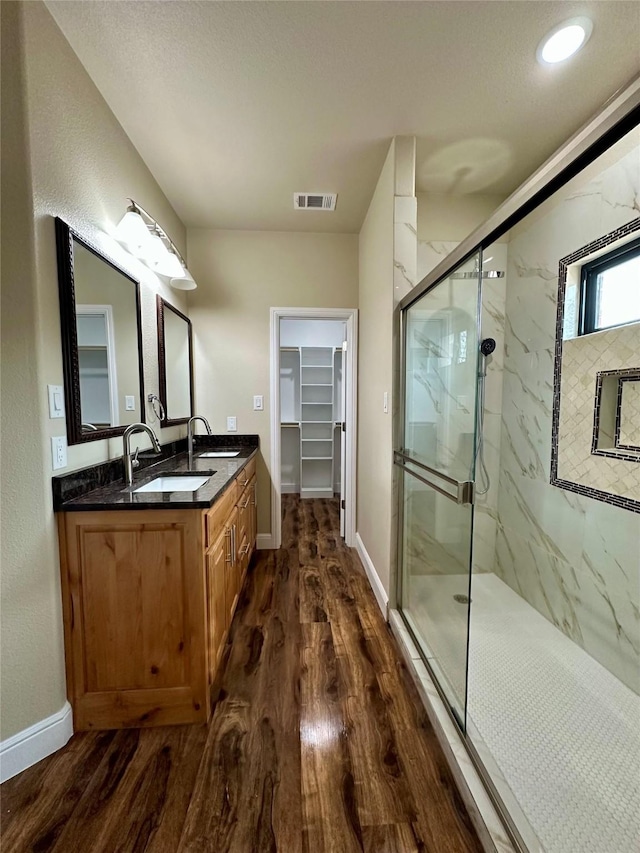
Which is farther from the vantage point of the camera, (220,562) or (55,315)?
(220,562)

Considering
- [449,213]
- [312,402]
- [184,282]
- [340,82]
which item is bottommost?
[312,402]

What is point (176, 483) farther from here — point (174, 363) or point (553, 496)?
point (553, 496)

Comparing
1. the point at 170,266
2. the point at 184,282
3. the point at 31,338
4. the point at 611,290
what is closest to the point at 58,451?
the point at 31,338

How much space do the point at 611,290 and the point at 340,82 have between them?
1650 millimetres

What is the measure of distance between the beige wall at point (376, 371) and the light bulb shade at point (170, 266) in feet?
4.28

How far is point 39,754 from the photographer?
49.1 inches

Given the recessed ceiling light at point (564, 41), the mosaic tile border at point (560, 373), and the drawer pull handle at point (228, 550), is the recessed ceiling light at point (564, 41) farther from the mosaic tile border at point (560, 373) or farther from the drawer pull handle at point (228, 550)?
the drawer pull handle at point (228, 550)

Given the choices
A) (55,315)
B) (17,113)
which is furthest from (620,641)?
(17,113)

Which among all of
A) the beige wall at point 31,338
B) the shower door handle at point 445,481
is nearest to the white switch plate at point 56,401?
the beige wall at point 31,338

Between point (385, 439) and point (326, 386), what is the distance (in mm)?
2628

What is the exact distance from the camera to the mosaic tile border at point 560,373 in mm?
1604

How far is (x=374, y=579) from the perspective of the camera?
2.37m

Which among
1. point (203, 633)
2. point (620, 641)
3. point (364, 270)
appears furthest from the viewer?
point (364, 270)

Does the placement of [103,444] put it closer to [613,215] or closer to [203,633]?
[203,633]
